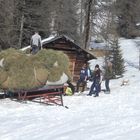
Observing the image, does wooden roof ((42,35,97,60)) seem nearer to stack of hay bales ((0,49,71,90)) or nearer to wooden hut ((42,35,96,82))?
wooden hut ((42,35,96,82))

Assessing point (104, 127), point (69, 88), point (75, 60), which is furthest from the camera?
point (75, 60)

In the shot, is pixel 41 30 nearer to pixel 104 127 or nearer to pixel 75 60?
pixel 75 60

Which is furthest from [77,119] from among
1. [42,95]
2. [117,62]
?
[117,62]

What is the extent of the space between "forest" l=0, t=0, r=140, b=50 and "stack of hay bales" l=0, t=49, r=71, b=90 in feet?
68.4

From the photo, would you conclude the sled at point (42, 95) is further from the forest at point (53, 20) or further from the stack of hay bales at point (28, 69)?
the forest at point (53, 20)

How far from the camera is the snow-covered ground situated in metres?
13.8

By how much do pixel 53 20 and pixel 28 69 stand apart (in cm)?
3476

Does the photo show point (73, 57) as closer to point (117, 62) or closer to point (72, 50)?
point (72, 50)

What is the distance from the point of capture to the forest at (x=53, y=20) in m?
43.3

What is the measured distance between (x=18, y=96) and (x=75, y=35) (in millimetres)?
34899

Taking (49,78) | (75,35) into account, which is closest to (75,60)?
(49,78)

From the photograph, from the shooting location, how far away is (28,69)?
21.2m

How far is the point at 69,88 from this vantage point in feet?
82.6

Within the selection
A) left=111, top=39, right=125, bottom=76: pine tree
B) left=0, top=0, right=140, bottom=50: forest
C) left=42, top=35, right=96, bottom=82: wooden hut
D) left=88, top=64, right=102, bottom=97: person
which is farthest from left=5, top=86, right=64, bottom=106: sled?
left=0, top=0, right=140, bottom=50: forest
